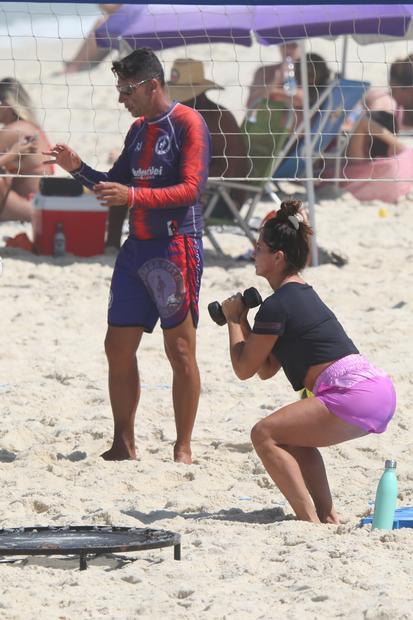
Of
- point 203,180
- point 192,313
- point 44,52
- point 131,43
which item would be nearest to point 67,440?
→ point 192,313

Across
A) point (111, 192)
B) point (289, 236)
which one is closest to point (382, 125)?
point (111, 192)

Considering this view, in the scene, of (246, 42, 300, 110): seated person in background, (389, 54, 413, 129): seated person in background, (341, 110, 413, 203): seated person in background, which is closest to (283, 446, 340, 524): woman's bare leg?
(341, 110, 413, 203): seated person in background

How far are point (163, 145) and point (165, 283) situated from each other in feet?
1.85

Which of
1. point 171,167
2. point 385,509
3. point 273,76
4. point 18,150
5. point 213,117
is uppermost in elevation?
point 273,76

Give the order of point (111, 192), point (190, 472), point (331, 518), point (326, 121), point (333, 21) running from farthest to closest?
point (326, 121)
point (333, 21)
point (190, 472)
point (111, 192)
point (331, 518)

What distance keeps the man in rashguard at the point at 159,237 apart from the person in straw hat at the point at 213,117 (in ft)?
11.7

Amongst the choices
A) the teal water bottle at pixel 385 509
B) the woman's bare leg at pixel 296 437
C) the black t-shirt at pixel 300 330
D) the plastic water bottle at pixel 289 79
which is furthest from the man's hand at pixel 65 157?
the plastic water bottle at pixel 289 79

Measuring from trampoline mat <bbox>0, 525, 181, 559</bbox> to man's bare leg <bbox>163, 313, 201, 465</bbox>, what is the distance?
47.5 inches

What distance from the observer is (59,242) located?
973cm

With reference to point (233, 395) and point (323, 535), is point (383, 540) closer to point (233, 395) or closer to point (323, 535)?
point (323, 535)

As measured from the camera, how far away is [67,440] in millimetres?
5941

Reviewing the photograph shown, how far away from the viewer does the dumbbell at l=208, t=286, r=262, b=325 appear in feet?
15.2

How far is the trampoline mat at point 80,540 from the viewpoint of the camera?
13.5 feet

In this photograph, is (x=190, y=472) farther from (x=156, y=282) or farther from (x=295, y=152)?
(x=295, y=152)
